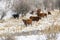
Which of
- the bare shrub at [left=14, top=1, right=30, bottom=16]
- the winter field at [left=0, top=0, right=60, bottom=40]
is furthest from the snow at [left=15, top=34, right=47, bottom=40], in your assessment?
the bare shrub at [left=14, top=1, right=30, bottom=16]

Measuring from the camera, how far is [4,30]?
1.52 meters

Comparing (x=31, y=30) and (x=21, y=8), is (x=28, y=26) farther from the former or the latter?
(x=21, y=8)

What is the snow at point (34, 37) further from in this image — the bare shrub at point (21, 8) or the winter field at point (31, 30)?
the bare shrub at point (21, 8)

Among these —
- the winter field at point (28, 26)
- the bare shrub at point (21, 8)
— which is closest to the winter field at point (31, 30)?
the winter field at point (28, 26)

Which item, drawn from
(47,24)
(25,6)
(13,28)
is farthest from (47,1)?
(13,28)

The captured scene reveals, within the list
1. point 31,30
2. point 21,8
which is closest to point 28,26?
point 31,30

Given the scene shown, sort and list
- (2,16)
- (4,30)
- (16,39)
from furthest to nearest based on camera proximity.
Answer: (2,16) → (4,30) → (16,39)

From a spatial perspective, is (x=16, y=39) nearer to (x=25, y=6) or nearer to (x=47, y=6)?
(x=25, y=6)

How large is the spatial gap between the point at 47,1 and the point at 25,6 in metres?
0.37

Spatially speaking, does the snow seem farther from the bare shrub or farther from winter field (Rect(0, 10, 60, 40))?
the bare shrub

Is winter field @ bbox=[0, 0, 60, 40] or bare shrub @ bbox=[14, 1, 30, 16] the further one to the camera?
bare shrub @ bbox=[14, 1, 30, 16]

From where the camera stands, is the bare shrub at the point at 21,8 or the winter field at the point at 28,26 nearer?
the winter field at the point at 28,26

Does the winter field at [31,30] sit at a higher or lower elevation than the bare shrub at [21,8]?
lower

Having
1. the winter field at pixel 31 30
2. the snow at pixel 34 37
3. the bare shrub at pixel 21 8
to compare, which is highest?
the bare shrub at pixel 21 8
